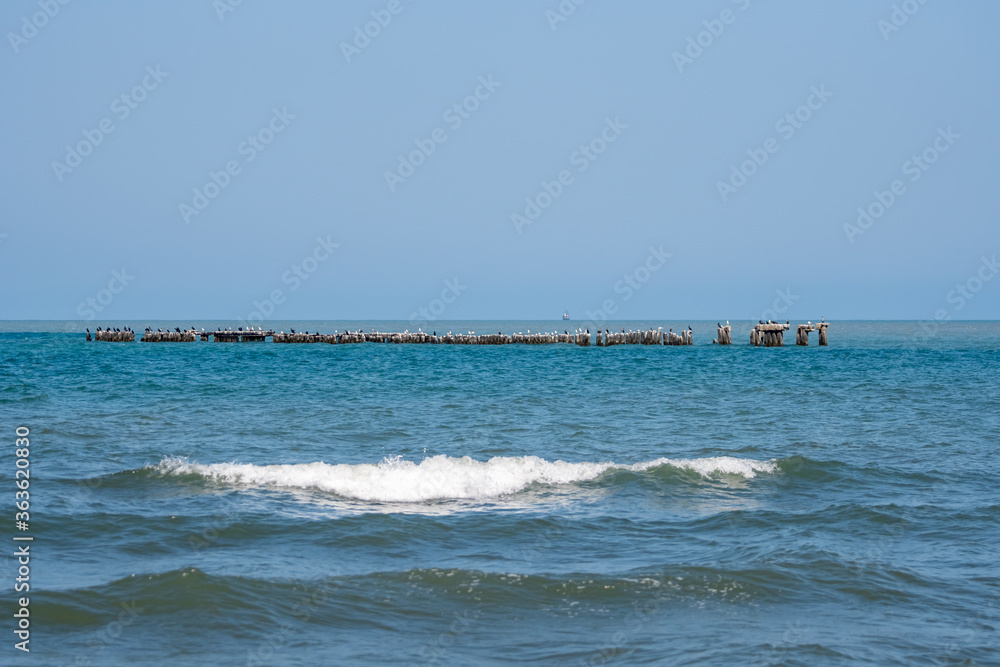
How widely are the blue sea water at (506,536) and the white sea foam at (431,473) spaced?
66 millimetres

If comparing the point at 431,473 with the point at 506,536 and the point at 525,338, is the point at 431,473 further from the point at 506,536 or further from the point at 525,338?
the point at 525,338

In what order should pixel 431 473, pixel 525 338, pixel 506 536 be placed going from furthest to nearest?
1. pixel 525 338
2. pixel 431 473
3. pixel 506 536

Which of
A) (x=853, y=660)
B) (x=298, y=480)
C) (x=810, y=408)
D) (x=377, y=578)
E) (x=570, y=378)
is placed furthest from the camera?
(x=570, y=378)

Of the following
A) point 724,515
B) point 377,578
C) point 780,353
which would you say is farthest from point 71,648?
point 780,353

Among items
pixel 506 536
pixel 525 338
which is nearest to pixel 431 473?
pixel 506 536

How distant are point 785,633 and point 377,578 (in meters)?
4.29

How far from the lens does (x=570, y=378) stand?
3541cm

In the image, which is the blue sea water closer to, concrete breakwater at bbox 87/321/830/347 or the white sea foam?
the white sea foam

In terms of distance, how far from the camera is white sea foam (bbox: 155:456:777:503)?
13164 millimetres

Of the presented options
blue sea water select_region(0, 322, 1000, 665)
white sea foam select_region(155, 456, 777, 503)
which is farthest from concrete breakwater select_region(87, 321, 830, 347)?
white sea foam select_region(155, 456, 777, 503)

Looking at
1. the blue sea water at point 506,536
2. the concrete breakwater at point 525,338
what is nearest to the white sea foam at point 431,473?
the blue sea water at point 506,536

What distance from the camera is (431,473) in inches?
551

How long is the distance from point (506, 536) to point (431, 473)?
3616 mm

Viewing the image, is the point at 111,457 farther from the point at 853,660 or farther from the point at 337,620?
the point at 853,660
